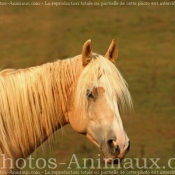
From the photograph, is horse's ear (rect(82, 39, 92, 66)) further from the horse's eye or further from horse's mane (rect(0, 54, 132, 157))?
the horse's eye

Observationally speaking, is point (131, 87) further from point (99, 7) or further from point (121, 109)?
point (121, 109)

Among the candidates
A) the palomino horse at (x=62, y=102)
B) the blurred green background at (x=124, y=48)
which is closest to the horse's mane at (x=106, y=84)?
the palomino horse at (x=62, y=102)

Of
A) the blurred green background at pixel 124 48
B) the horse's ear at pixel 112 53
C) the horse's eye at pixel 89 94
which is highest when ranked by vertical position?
the horse's ear at pixel 112 53

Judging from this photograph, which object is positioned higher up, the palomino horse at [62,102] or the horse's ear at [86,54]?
the horse's ear at [86,54]

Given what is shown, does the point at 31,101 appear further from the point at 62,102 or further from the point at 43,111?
the point at 62,102

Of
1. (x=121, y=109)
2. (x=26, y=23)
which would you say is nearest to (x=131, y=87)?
(x=26, y=23)

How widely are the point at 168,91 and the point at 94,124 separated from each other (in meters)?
8.38

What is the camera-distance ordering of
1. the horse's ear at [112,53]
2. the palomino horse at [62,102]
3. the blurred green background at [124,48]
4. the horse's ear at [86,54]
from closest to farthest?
1. the palomino horse at [62,102]
2. the horse's ear at [86,54]
3. the horse's ear at [112,53]
4. the blurred green background at [124,48]

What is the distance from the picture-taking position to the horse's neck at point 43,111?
16.5ft

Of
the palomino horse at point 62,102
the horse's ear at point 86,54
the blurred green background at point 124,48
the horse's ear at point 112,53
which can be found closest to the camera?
the palomino horse at point 62,102

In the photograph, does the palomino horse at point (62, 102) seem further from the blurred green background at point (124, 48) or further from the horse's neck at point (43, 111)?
the blurred green background at point (124, 48)

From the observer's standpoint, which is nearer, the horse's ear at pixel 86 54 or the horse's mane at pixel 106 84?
the horse's mane at pixel 106 84

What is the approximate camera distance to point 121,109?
5.04 meters

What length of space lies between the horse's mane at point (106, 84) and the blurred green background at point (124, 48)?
4.58m
